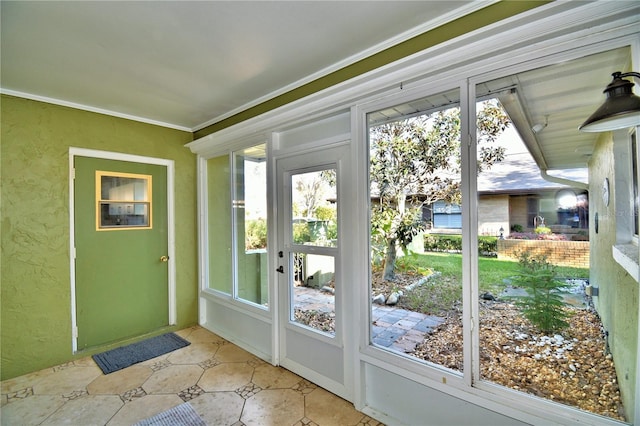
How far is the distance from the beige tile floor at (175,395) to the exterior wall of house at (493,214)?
1532mm

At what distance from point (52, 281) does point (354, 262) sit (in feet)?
9.85

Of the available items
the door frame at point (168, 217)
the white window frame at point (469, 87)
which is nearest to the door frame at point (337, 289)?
the white window frame at point (469, 87)

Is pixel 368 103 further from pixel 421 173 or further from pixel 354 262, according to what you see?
pixel 354 262

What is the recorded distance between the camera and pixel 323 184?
2586 millimetres

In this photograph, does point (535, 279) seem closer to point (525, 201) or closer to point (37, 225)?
point (525, 201)

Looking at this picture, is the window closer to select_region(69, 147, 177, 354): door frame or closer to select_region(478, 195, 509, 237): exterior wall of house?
select_region(69, 147, 177, 354): door frame

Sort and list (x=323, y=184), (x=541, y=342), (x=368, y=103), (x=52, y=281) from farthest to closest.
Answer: (x=52, y=281) < (x=323, y=184) < (x=368, y=103) < (x=541, y=342)

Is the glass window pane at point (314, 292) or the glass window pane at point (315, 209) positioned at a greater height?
the glass window pane at point (315, 209)

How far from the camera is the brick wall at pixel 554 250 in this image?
1.50 meters

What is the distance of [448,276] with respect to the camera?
6.18ft

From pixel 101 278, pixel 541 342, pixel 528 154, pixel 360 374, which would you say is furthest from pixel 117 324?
pixel 528 154

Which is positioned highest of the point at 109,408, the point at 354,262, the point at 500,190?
the point at 500,190

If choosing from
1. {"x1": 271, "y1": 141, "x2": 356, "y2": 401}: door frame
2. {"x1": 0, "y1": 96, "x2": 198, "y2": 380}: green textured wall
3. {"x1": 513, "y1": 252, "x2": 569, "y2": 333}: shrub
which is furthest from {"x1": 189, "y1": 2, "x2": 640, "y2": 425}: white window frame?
{"x1": 0, "y1": 96, "x2": 198, "y2": 380}: green textured wall

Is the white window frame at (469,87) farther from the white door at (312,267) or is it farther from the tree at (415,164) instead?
the white door at (312,267)
